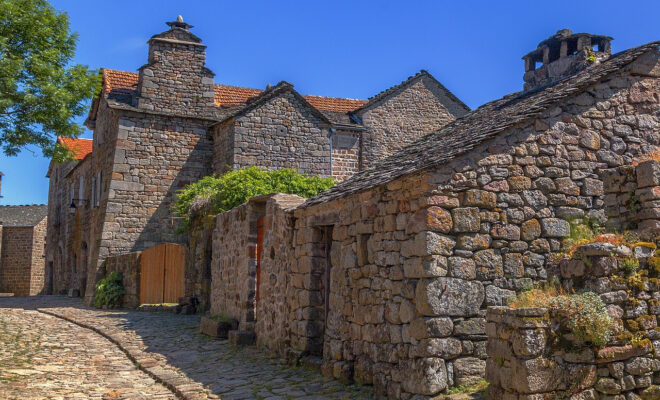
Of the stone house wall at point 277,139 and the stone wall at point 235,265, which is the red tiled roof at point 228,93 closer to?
the stone house wall at point 277,139

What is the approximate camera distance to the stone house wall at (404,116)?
21.0 meters

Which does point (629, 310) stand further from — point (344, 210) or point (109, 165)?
point (109, 165)

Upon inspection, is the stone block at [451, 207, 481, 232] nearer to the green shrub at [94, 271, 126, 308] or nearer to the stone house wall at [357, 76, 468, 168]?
the green shrub at [94, 271, 126, 308]

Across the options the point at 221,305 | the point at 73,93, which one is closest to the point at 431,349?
the point at 221,305

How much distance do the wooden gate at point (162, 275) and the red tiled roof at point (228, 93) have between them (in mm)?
5983

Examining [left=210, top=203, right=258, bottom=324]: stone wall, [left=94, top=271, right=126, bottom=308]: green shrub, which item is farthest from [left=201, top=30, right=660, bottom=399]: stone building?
[left=94, top=271, right=126, bottom=308]: green shrub

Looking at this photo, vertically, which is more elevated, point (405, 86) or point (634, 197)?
point (405, 86)

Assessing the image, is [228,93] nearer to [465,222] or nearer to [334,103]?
[334,103]

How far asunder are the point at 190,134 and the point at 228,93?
253 centimetres

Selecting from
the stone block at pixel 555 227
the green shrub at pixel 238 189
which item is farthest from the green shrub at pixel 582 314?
the green shrub at pixel 238 189

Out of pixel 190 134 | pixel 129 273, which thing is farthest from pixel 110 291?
pixel 190 134

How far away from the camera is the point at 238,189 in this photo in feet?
48.3

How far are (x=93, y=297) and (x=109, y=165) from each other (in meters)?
4.13

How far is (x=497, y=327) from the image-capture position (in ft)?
18.1
